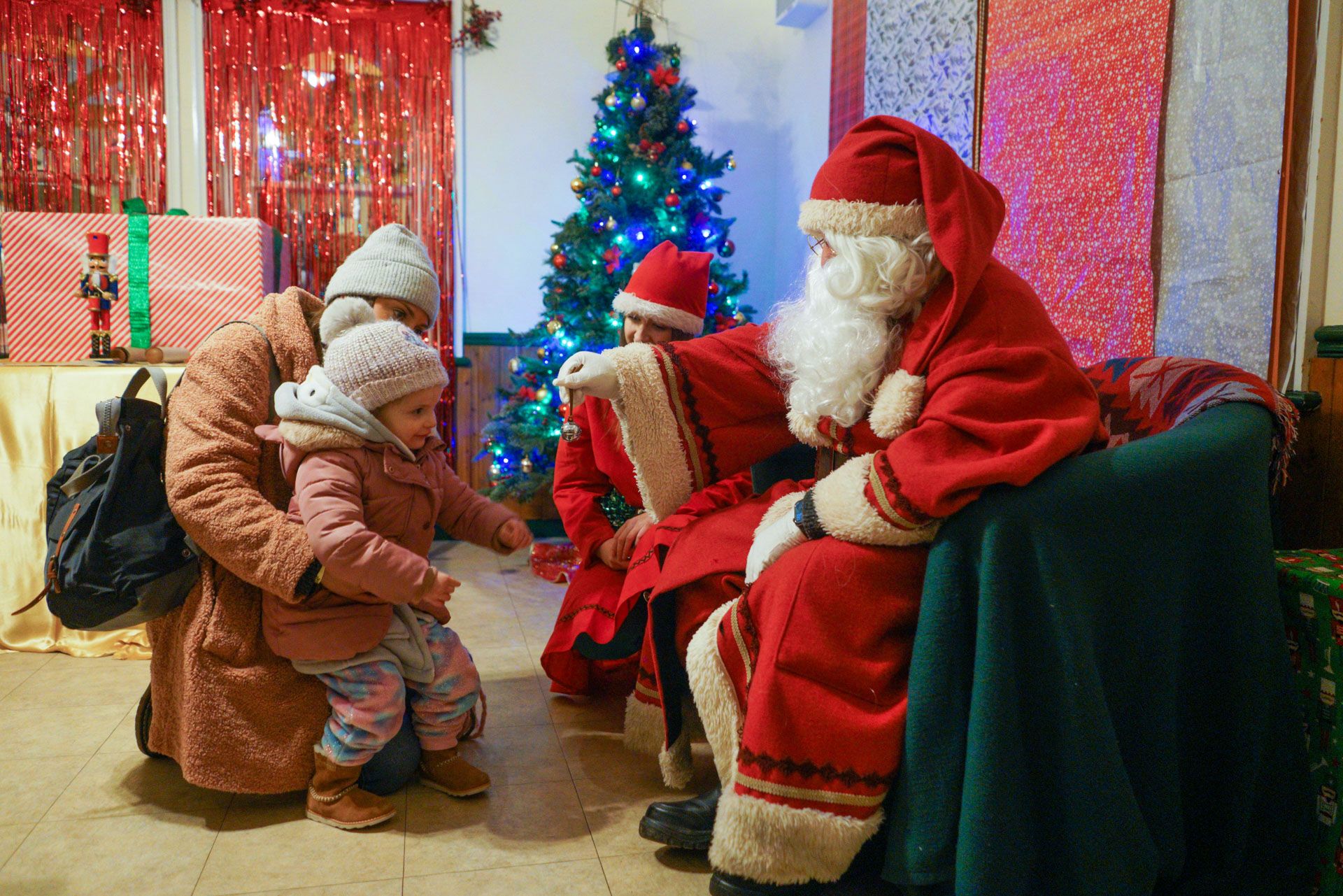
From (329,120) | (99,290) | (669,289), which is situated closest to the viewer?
(669,289)

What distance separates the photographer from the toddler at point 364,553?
5.67ft

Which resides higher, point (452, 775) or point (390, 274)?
point (390, 274)

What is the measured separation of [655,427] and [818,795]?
0.90 m

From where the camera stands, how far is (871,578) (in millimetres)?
1478

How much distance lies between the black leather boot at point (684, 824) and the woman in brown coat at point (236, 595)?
58 cm

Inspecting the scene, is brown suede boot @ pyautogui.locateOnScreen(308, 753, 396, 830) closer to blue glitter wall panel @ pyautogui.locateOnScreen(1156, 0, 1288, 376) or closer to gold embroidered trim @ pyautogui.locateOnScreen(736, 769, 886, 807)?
A: gold embroidered trim @ pyautogui.locateOnScreen(736, 769, 886, 807)

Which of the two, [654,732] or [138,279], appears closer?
[654,732]

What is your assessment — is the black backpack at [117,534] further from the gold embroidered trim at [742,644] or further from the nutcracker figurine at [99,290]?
the nutcracker figurine at [99,290]

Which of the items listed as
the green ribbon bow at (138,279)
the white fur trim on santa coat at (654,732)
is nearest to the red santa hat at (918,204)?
the white fur trim on santa coat at (654,732)

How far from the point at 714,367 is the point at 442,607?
81cm

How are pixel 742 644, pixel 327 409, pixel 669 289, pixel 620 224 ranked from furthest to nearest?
1. pixel 620 224
2. pixel 669 289
3. pixel 327 409
4. pixel 742 644

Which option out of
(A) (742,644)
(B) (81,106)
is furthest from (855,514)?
(B) (81,106)

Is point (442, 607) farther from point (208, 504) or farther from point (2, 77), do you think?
point (2, 77)

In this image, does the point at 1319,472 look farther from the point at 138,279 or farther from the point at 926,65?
the point at 138,279
